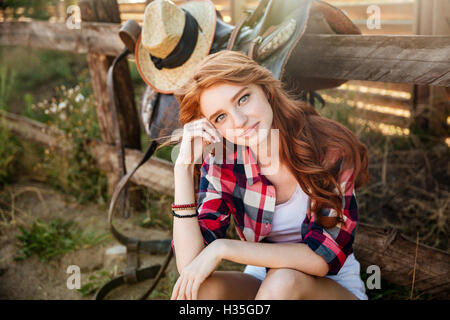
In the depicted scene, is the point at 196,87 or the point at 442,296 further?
the point at 442,296

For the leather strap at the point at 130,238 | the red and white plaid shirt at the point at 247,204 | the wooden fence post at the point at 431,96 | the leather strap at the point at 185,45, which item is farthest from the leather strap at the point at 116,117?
the wooden fence post at the point at 431,96

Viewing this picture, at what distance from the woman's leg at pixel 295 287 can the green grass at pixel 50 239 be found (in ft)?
6.27

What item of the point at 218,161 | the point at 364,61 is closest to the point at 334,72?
the point at 364,61

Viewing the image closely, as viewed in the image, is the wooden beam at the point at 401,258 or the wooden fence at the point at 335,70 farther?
the wooden beam at the point at 401,258

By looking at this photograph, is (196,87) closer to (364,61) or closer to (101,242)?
(364,61)

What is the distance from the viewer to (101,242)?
9.37ft

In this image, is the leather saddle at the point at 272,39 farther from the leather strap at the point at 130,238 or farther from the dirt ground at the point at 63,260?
the dirt ground at the point at 63,260

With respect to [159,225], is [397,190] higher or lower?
higher

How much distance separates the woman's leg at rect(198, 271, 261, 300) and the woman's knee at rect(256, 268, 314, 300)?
15cm

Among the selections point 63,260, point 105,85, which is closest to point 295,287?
point 63,260

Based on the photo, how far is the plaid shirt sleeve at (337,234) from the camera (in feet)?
4.30

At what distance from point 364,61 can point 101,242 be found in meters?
2.24

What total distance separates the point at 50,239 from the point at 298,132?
2.19m

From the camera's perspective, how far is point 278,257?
130cm
